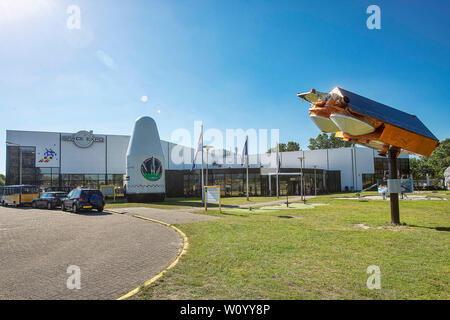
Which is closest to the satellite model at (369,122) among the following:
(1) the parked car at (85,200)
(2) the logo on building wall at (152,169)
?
(1) the parked car at (85,200)

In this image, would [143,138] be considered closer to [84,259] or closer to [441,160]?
[84,259]

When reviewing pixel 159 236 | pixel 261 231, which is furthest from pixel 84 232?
pixel 261 231

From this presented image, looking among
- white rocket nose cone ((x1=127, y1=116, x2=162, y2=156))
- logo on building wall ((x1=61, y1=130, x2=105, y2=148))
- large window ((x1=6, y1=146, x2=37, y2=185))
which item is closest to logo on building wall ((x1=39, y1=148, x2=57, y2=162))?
large window ((x1=6, y1=146, x2=37, y2=185))

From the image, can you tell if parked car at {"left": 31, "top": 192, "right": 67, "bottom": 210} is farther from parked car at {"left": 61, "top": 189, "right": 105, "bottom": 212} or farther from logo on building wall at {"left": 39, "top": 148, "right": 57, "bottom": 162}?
Result: logo on building wall at {"left": 39, "top": 148, "right": 57, "bottom": 162}

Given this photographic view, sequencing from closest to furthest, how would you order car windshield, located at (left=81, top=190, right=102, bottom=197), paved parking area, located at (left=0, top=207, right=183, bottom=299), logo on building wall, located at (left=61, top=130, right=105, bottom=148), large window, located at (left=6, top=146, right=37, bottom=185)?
paved parking area, located at (left=0, top=207, right=183, bottom=299)
car windshield, located at (left=81, top=190, right=102, bottom=197)
large window, located at (left=6, top=146, right=37, bottom=185)
logo on building wall, located at (left=61, top=130, right=105, bottom=148)

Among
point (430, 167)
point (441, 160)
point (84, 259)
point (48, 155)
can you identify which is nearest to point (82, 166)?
point (48, 155)

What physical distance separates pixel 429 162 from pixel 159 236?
86.0 metres

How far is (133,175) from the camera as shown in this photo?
92.9ft

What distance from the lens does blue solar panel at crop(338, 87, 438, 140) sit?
9.43 meters

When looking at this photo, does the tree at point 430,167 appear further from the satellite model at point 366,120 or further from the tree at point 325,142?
the satellite model at point 366,120

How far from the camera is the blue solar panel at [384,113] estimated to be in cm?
943

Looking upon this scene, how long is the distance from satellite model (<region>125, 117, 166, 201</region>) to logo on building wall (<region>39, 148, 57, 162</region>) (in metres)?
16.7

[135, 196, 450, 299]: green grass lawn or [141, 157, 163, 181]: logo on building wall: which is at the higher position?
[141, 157, 163, 181]: logo on building wall
